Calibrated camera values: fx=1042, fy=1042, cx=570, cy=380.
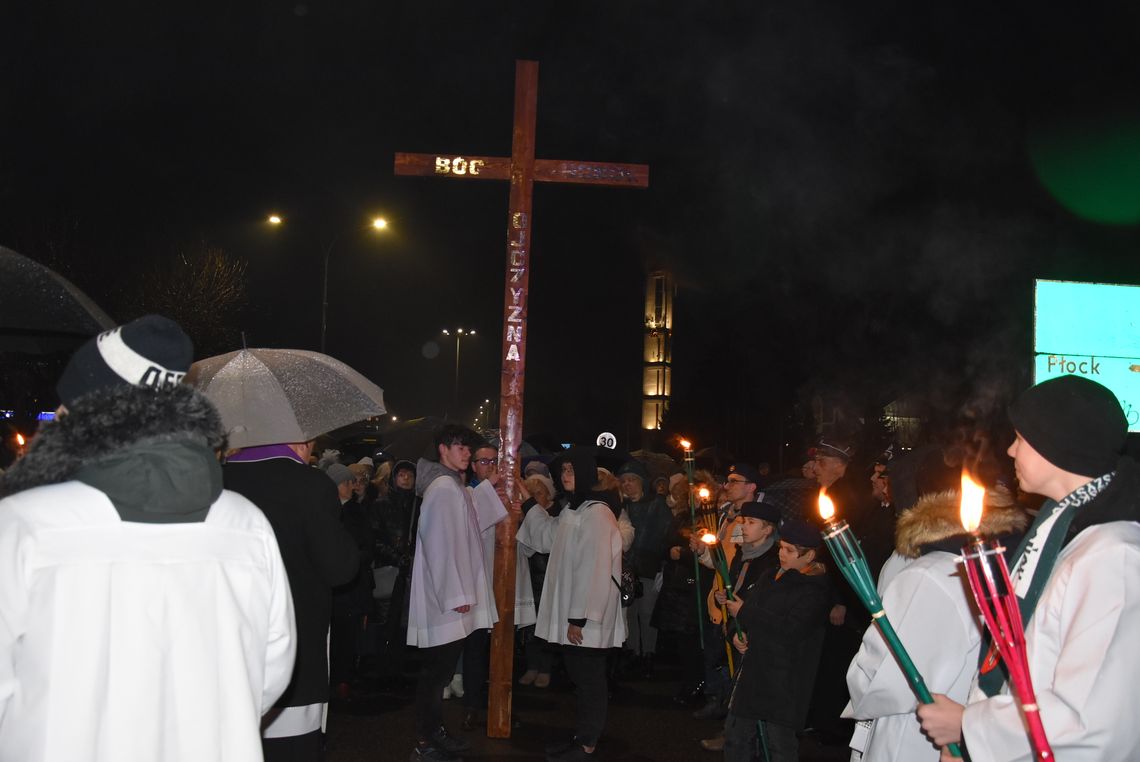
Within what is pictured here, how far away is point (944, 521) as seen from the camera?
396 centimetres

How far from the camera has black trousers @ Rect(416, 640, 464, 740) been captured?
7160mm

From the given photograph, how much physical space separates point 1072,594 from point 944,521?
1300 millimetres

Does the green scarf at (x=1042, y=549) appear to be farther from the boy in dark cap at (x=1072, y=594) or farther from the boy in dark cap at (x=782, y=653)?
the boy in dark cap at (x=782, y=653)

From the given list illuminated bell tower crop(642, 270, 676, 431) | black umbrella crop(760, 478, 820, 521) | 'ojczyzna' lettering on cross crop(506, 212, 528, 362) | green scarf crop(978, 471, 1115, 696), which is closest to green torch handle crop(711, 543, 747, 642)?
black umbrella crop(760, 478, 820, 521)

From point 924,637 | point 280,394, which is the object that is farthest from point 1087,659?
point 280,394

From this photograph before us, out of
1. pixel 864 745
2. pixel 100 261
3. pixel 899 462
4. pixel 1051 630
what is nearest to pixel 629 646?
pixel 899 462

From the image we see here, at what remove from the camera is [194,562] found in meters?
2.50

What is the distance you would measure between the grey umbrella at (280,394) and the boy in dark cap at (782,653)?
2463 mm

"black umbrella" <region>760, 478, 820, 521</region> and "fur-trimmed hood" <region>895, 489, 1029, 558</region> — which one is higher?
"fur-trimmed hood" <region>895, 489, 1029, 558</region>

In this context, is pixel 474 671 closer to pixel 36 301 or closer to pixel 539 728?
pixel 539 728

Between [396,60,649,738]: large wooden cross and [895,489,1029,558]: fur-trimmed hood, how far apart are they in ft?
14.1

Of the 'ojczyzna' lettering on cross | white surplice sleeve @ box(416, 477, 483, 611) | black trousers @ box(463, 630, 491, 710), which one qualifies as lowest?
black trousers @ box(463, 630, 491, 710)

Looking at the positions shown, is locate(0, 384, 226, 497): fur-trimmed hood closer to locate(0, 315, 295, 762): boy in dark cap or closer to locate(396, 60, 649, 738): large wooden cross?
locate(0, 315, 295, 762): boy in dark cap

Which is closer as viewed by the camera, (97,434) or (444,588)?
(97,434)
